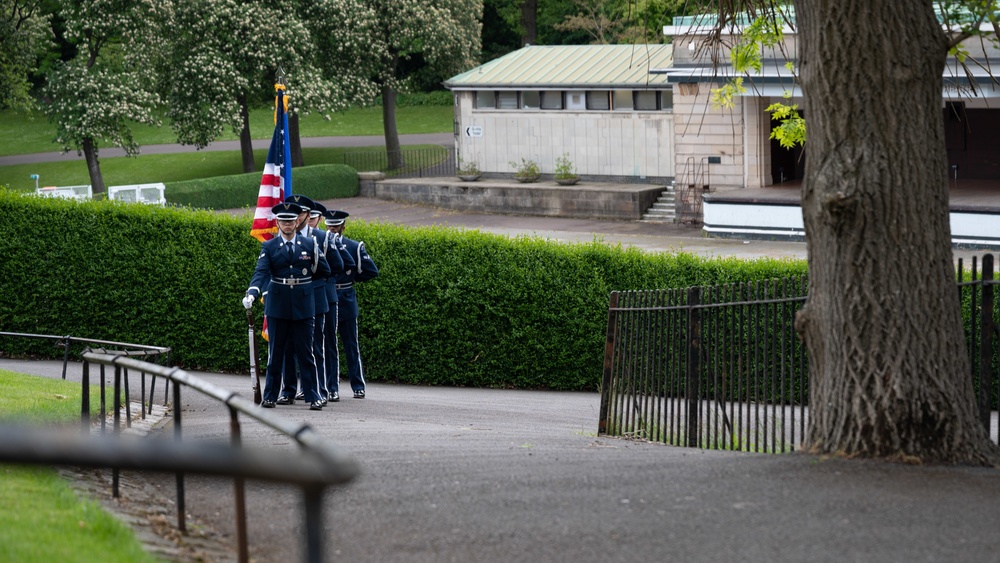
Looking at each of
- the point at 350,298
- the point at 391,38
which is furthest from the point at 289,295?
the point at 391,38

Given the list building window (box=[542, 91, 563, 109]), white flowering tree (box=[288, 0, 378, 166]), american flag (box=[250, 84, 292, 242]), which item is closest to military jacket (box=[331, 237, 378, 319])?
american flag (box=[250, 84, 292, 242])

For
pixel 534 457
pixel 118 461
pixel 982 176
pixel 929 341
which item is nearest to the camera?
pixel 118 461

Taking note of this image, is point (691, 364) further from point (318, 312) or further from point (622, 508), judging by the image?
point (318, 312)

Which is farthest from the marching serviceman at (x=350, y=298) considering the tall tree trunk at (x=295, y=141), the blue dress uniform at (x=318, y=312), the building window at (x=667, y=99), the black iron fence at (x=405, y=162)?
the black iron fence at (x=405, y=162)

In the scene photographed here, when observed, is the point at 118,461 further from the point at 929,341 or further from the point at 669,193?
the point at 669,193

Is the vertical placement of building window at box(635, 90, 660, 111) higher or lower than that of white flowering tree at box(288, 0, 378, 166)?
lower

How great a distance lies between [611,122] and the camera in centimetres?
3566

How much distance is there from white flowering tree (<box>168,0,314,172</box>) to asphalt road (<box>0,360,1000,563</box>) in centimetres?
3093

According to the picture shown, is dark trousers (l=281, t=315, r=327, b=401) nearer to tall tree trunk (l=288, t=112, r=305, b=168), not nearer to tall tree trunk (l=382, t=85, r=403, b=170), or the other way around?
tall tree trunk (l=288, t=112, r=305, b=168)

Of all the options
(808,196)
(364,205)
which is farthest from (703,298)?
(364,205)

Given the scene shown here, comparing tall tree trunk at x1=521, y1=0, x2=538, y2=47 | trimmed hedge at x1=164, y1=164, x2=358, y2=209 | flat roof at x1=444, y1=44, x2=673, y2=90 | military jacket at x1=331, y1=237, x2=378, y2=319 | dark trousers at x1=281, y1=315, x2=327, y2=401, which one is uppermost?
tall tree trunk at x1=521, y1=0, x2=538, y2=47

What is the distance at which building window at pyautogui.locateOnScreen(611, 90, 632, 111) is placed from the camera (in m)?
35.2

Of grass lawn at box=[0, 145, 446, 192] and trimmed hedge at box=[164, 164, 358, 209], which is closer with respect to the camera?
trimmed hedge at box=[164, 164, 358, 209]

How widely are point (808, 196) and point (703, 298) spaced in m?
2.74
